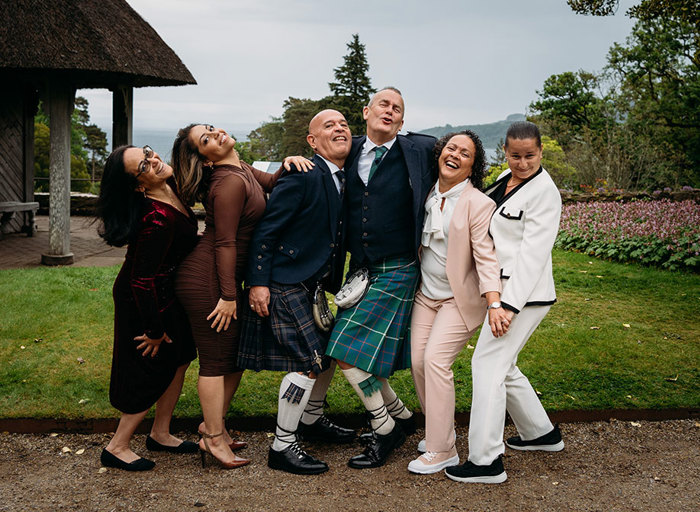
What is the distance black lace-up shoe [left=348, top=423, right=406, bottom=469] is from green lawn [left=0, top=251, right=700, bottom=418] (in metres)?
A: 0.64

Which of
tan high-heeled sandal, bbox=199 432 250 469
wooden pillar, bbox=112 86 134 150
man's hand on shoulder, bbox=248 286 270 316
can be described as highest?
wooden pillar, bbox=112 86 134 150

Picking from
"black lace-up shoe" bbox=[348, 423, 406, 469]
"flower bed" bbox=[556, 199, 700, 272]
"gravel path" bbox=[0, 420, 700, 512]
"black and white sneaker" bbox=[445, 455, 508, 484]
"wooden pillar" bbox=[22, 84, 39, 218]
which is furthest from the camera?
"wooden pillar" bbox=[22, 84, 39, 218]

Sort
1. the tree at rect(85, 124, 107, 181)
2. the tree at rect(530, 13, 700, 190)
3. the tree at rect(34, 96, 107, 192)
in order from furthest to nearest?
the tree at rect(85, 124, 107, 181), the tree at rect(34, 96, 107, 192), the tree at rect(530, 13, 700, 190)

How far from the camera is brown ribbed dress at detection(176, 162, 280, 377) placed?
11.3 ft

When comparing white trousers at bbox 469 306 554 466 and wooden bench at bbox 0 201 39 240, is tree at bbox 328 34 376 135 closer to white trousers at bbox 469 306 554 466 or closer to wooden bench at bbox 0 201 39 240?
wooden bench at bbox 0 201 39 240

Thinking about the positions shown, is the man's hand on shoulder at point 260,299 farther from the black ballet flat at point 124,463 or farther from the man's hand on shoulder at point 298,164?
the black ballet flat at point 124,463

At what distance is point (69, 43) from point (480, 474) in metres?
8.27

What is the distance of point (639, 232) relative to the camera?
10391 mm

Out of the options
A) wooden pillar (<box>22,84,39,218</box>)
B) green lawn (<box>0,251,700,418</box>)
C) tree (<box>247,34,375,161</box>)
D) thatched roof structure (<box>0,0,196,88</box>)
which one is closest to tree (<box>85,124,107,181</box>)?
tree (<box>247,34,375,161</box>)

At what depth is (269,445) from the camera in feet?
13.2

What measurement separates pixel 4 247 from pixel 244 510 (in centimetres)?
926

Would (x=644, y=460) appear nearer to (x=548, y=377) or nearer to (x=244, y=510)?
(x=548, y=377)

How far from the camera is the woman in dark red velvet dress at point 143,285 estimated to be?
3375mm

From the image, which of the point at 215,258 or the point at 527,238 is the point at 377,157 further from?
the point at 215,258
